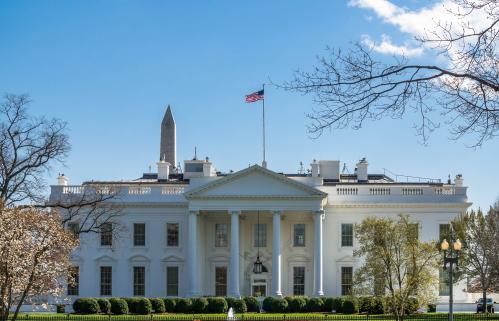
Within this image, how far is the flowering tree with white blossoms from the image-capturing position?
1259 inches

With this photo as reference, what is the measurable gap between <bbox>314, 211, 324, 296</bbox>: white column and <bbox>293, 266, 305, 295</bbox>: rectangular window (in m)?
3.64

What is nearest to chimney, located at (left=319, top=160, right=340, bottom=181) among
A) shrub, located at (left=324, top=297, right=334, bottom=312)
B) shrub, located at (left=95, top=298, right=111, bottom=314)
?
shrub, located at (left=324, top=297, right=334, bottom=312)

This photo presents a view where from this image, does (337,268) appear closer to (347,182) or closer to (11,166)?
(347,182)

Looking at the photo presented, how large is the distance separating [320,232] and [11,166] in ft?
76.8

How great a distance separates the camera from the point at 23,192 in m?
47.0

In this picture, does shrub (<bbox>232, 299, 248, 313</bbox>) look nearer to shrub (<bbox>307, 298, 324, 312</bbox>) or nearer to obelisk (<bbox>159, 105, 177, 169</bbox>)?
shrub (<bbox>307, 298, 324, 312</bbox>)

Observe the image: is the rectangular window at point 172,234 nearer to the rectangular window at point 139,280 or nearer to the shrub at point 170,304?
the rectangular window at point 139,280

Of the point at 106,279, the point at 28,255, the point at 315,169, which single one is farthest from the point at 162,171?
the point at 28,255

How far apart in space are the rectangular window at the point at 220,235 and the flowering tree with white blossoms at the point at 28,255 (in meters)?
28.0

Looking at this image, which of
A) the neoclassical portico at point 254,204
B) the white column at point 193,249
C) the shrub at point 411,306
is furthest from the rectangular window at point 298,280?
the shrub at point 411,306

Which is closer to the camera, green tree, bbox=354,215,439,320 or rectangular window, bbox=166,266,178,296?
green tree, bbox=354,215,439,320

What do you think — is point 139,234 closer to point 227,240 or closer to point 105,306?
point 227,240

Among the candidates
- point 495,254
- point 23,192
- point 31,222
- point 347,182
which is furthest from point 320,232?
point 31,222

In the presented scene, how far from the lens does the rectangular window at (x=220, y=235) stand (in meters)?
64.6
